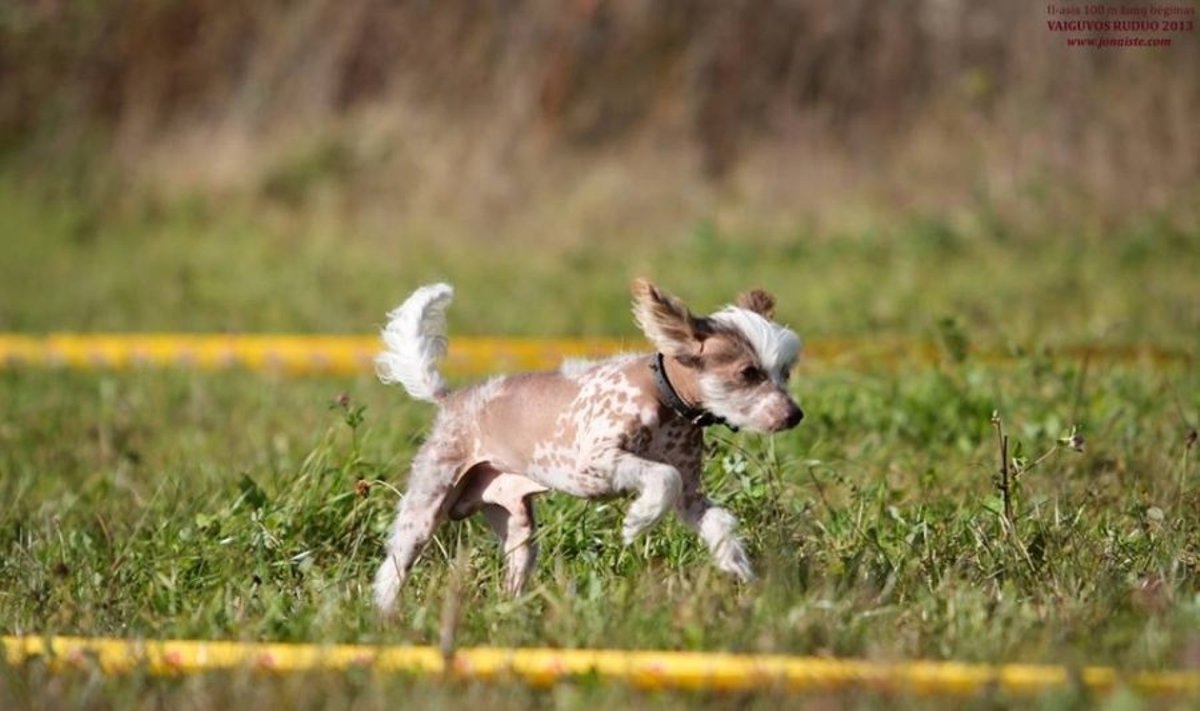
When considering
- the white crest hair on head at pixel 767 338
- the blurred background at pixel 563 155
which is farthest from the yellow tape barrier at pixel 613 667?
the blurred background at pixel 563 155

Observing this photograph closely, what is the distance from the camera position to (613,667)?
4.42 meters

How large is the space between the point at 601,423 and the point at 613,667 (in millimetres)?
929

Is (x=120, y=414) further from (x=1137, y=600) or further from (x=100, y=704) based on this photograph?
(x=1137, y=600)

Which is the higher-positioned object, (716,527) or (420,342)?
(420,342)

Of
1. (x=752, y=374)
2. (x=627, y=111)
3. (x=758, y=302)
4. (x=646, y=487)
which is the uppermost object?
(x=627, y=111)

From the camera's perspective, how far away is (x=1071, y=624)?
4.77m

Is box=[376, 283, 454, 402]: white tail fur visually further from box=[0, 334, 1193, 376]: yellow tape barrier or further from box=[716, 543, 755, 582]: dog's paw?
box=[0, 334, 1193, 376]: yellow tape barrier

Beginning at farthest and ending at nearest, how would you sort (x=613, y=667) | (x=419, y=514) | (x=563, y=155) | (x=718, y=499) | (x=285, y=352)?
(x=563, y=155) < (x=285, y=352) < (x=718, y=499) < (x=419, y=514) < (x=613, y=667)

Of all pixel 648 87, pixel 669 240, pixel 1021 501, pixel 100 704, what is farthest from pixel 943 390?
pixel 648 87

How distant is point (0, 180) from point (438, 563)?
12028 millimetres

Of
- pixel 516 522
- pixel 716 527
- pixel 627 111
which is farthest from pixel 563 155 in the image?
pixel 716 527

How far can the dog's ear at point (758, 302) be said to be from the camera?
18.1ft

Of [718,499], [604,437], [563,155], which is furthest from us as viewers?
[563,155]

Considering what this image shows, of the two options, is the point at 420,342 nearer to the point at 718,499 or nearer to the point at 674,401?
the point at 674,401
